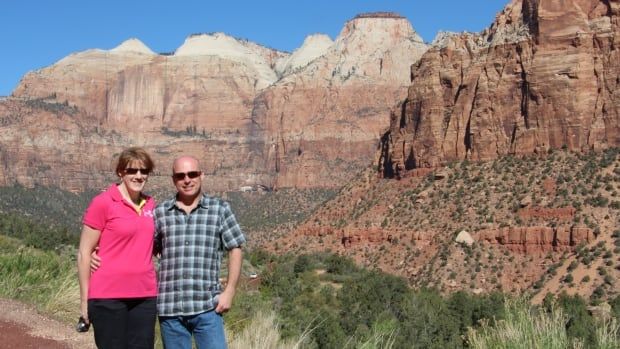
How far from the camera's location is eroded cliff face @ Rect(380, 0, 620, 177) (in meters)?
62.9

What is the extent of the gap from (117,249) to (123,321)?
0.66 metres

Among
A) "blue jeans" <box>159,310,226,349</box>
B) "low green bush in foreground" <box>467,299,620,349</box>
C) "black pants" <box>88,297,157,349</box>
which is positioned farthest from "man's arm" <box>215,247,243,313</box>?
"low green bush in foreground" <box>467,299,620,349</box>

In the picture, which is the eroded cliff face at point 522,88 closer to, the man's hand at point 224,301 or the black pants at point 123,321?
the man's hand at point 224,301

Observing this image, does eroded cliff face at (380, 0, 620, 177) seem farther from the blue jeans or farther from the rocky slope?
the blue jeans

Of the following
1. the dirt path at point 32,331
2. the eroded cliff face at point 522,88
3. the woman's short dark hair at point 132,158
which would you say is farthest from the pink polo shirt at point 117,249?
the eroded cliff face at point 522,88

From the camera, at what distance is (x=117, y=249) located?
22.9ft

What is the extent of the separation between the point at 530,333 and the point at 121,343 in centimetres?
396

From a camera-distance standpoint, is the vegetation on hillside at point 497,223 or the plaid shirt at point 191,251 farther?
the vegetation on hillside at point 497,223

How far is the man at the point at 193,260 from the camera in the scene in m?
7.05

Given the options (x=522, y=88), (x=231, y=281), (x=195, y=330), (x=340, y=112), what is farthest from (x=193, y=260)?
(x=340, y=112)

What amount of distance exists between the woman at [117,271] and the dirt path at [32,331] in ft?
6.48

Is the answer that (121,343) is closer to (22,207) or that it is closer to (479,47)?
(479,47)

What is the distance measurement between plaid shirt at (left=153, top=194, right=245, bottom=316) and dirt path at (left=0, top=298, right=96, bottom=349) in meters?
2.41

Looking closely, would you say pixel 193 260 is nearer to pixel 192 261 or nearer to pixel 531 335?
pixel 192 261
